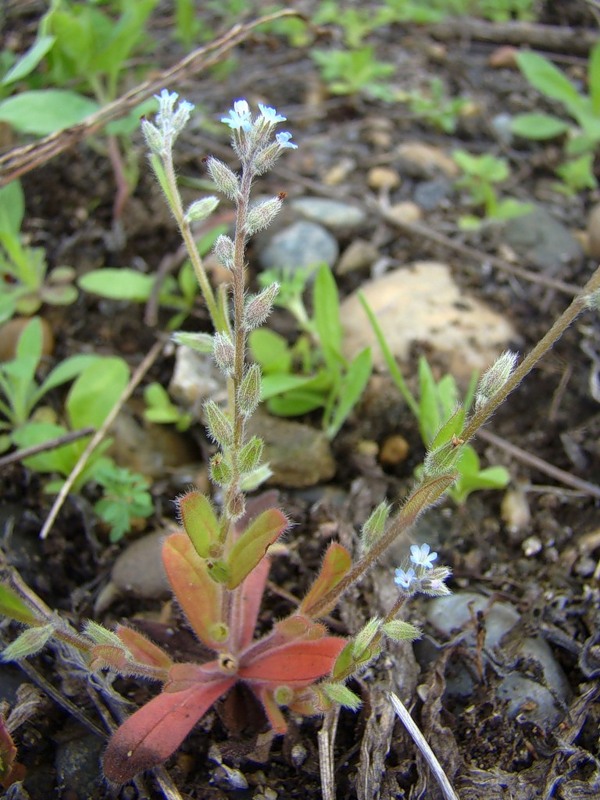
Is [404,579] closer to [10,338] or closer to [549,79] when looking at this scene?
[10,338]

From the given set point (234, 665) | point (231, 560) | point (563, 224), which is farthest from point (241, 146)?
point (563, 224)

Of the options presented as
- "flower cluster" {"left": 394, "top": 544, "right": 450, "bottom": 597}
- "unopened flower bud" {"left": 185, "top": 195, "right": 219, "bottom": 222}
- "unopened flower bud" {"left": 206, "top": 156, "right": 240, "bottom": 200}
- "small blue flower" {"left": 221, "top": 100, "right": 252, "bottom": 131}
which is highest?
"small blue flower" {"left": 221, "top": 100, "right": 252, "bottom": 131}

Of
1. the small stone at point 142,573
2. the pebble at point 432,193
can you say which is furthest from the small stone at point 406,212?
the small stone at point 142,573

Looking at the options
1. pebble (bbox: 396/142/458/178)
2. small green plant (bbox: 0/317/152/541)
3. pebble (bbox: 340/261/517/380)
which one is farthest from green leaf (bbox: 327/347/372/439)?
pebble (bbox: 396/142/458/178)

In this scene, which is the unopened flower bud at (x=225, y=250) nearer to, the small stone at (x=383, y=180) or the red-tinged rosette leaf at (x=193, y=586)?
the red-tinged rosette leaf at (x=193, y=586)

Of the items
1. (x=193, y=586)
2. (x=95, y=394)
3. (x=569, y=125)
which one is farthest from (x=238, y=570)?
(x=569, y=125)

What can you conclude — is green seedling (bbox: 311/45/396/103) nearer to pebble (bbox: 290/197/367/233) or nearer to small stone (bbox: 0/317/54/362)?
pebble (bbox: 290/197/367/233)

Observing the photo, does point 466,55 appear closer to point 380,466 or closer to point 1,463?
point 380,466
